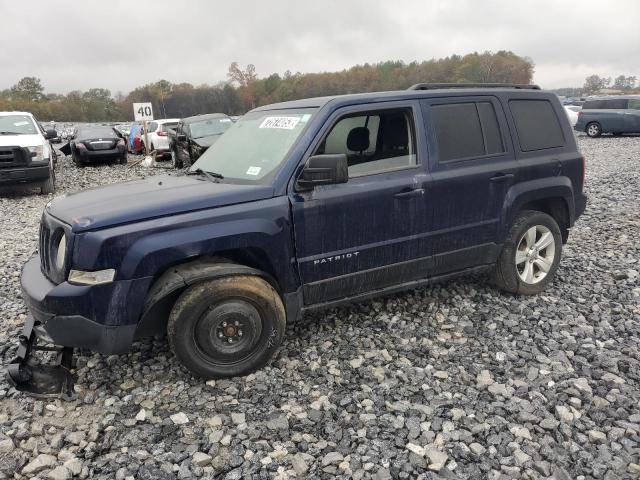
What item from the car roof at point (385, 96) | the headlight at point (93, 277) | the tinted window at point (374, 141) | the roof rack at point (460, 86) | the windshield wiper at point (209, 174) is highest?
the roof rack at point (460, 86)

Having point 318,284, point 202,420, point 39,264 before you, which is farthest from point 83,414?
point 318,284

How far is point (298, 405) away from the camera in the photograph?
3.05 m

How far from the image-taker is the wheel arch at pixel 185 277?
301cm

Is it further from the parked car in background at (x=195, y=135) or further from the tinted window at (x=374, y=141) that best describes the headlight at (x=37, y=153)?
the tinted window at (x=374, y=141)

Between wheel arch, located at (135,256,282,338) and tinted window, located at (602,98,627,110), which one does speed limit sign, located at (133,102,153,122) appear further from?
tinted window, located at (602,98,627,110)

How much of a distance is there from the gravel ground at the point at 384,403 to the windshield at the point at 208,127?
10240 millimetres

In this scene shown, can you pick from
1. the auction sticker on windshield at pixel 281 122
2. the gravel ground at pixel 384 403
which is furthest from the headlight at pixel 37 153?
the auction sticker on windshield at pixel 281 122

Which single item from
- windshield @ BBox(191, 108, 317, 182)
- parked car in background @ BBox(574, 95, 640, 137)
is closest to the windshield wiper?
windshield @ BBox(191, 108, 317, 182)

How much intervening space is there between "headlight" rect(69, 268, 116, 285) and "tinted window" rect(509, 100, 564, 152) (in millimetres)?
3503

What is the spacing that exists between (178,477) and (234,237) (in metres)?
1.42

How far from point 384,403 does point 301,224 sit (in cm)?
130

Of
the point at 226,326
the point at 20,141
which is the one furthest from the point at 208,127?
the point at 226,326

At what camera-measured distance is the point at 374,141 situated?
3801 mm

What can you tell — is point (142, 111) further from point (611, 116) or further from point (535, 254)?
point (611, 116)
